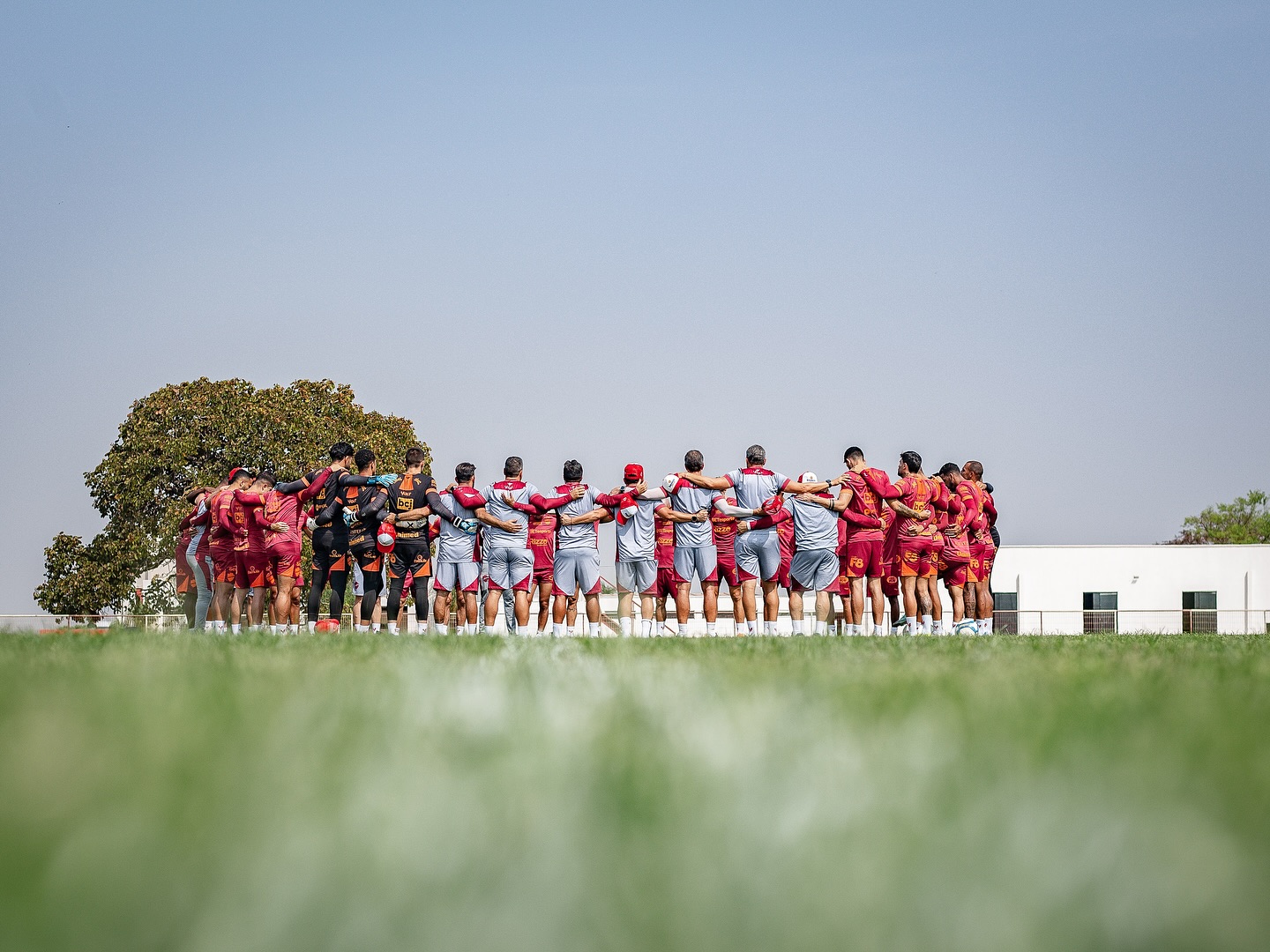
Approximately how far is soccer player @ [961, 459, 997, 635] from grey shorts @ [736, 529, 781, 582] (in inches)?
141

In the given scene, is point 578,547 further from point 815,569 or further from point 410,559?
point 815,569

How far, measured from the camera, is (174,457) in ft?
126

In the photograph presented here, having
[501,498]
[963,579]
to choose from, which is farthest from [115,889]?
[963,579]

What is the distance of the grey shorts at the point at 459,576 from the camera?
1484 cm

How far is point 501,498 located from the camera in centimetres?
1427

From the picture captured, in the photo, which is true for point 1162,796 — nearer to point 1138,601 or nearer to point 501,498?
point 501,498

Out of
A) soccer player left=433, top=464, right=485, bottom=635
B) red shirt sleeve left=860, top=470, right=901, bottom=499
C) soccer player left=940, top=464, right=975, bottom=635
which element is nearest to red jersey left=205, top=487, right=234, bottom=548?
soccer player left=433, top=464, right=485, bottom=635

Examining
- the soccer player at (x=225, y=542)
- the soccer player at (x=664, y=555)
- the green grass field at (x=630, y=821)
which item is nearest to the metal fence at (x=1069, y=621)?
the soccer player at (x=664, y=555)

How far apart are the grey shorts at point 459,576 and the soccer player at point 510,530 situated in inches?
17.7

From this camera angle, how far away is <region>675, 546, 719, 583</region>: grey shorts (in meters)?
14.5

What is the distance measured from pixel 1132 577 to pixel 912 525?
126 feet

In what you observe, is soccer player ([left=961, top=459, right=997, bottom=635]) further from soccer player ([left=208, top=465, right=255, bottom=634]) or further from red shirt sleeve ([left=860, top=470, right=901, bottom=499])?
soccer player ([left=208, top=465, right=255, bottom=634])

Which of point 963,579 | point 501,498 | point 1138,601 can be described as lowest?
point 1138,601

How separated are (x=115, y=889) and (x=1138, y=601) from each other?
51967 millimetres
